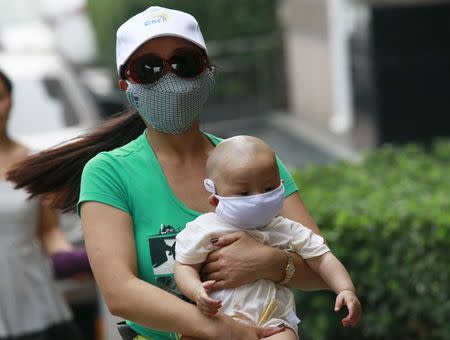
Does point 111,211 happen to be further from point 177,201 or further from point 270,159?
point 270,159

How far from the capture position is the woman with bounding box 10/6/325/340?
3.01m

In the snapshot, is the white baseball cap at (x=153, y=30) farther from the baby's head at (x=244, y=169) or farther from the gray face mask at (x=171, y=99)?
the baby's head at (x=244, y=169)

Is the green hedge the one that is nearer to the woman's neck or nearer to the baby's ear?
the woman's neck

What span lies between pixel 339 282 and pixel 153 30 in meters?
0.83

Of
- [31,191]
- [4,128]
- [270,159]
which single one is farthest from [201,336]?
[4,128]

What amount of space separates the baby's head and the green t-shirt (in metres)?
0.17

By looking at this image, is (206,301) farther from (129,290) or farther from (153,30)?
(153,30)

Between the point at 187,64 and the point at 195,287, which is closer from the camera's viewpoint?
the point at 195,287

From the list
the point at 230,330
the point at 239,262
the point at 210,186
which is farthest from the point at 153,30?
Result: the point at 230,330

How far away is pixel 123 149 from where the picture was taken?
3271mm

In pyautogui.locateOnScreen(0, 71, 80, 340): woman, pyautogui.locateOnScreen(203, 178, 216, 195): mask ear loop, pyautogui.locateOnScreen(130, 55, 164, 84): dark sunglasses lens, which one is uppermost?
pyautogui.locateOnScreen(130, 55, 164, 84): dark sunglasses lens

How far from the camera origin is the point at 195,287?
2.97 metres

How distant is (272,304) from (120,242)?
1.41 feet

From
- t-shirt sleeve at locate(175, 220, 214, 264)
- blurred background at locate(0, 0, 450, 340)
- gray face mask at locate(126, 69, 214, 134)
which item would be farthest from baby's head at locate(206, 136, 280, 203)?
blurred background at locate(0, 0, 450, 340)
